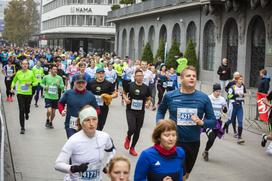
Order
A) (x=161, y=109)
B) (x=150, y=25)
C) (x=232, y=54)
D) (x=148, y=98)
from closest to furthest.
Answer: (x=161, y=109)
(x=148, y=98)
(x=232, y=54)
(x=150, y=25)

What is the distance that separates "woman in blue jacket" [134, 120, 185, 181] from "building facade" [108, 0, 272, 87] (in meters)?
21.0

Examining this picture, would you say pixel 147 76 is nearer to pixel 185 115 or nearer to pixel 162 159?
pixel 185 115

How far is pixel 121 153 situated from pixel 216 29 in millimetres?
22477

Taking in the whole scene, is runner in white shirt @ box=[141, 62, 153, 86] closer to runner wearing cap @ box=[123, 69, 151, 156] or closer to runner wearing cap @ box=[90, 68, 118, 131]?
runner wearing cap @ box=[123, 69, 151, 156]

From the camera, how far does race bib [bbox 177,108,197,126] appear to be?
716 centimetres

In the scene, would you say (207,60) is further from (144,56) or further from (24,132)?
(24,132)

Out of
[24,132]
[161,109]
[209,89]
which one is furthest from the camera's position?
[209,89]

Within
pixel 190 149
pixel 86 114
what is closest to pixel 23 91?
pixel 190 149

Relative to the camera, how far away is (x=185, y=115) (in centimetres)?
716

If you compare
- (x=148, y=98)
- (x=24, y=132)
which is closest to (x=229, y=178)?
(x=148, y=98)

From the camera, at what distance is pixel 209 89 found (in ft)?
95.0

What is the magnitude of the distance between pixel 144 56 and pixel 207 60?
31.1 ft

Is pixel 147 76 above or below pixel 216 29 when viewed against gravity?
below

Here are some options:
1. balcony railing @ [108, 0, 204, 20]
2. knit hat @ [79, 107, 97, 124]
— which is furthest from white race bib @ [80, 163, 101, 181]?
balcony railing @ [108, 0, 204, 20]
